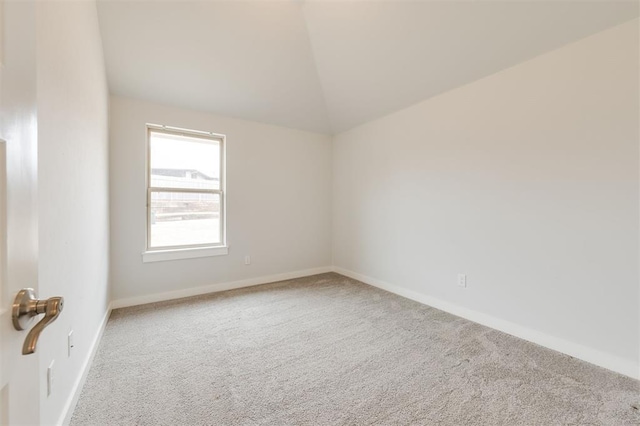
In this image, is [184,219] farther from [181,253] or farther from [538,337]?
[538,337]

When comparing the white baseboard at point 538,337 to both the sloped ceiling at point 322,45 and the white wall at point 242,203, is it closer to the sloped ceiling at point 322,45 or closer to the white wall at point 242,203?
the white wall at point 242,203

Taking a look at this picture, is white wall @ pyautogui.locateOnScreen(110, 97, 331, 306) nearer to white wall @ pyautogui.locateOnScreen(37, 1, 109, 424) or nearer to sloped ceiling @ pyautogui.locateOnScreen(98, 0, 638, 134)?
sloped ceiling @ pyautogui.locateOnScreen(98, 0, 638, 134)

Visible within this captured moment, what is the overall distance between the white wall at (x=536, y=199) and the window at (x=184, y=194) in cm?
232

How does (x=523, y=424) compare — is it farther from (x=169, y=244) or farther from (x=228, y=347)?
(x=169, y=244)

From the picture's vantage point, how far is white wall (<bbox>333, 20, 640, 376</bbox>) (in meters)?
Result: 1.80

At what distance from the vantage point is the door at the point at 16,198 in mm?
449

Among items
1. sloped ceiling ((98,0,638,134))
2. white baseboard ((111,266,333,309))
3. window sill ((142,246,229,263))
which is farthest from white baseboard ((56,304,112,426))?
sloped ceiling ((98,0,638,134))

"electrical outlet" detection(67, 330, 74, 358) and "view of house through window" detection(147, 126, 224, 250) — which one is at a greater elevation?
"view of house through window" detection(147, 126, 224, 250)

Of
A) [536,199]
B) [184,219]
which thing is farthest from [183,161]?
[536,199]

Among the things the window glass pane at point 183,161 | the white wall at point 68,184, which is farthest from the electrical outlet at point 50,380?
the window glass pane at point 183,161

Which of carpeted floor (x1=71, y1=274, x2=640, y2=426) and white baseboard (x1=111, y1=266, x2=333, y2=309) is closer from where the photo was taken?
carpeted floor (x1=71, y1=274, x2=640, y2=426)

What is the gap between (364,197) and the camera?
3797 millimetres

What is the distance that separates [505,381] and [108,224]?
3.60 metres

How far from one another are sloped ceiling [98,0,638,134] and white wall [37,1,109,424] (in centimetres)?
52
